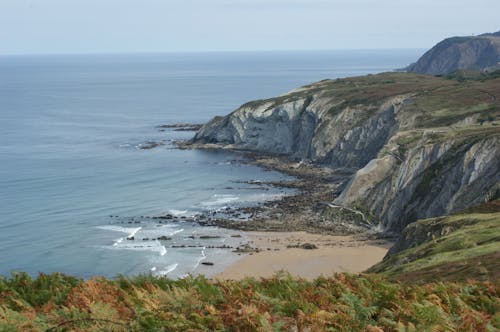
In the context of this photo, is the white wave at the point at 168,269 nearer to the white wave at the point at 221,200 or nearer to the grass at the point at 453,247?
the grass at the point at 453,247

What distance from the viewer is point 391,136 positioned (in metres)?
94.5

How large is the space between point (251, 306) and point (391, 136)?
84022mm

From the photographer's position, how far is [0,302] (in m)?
16.0

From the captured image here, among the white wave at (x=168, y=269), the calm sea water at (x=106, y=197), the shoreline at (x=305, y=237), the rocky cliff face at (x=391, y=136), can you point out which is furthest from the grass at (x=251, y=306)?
the rocky cliff face at (x=391, y=136)

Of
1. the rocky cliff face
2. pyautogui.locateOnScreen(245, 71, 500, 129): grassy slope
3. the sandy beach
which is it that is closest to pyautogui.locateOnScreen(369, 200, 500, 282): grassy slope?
the sandy beach

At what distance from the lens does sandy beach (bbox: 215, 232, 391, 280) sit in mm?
55375

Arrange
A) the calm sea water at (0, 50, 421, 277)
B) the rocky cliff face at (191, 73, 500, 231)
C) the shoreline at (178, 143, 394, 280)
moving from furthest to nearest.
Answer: the rocky cliff face at (191, 73, 500, 231) → the calm sea water at (0, 50, 421, 277) → the shoreline at (178, 143, 394, 280)

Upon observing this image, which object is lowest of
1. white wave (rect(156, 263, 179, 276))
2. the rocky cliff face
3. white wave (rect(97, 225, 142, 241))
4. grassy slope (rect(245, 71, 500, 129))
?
white wave (rect(97, 225, 142, 241))

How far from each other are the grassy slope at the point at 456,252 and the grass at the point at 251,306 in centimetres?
766

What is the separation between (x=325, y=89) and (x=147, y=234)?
74817 millimetres

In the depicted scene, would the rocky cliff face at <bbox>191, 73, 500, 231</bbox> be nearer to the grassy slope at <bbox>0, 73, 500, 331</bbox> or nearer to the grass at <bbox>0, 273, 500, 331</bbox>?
the grassy slope at <bbox>0, 73, 500, 331</bbox>

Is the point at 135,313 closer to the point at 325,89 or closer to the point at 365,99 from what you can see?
the point at 365,99

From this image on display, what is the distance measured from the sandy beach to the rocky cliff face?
7140mm

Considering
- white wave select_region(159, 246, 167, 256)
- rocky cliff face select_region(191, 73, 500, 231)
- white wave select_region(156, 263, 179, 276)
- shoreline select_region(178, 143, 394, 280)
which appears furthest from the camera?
rocky cliff face select_region(191, 73, 500, 231)
